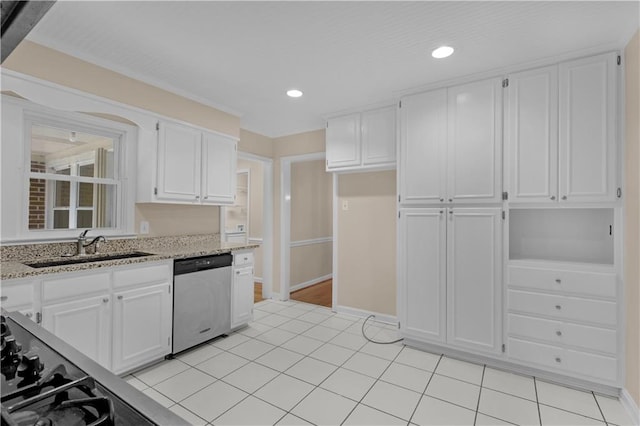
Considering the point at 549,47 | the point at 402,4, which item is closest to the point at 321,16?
the point at 402,4

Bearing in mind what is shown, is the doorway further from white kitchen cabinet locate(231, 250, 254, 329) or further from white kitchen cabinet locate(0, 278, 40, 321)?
white kitchen cabinet locate(0, 278, 40, 321)

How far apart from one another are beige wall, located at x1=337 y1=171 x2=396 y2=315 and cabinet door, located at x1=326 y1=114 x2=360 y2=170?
358 mm

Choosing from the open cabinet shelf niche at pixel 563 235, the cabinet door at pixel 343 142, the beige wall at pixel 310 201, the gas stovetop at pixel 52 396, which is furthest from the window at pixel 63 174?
the open cabinet shelf niche at pixel 563 235

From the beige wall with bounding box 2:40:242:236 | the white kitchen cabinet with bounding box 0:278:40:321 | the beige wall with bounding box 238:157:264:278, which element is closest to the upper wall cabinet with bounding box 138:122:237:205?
the beige wall with bounding box 2:40:242:236

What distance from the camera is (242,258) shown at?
3424 mm

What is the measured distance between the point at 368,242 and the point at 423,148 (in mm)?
1408

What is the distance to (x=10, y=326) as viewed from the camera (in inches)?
41.7

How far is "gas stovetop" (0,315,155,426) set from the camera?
2.05 feet

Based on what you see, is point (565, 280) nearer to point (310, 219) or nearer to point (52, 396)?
point (52, 396)

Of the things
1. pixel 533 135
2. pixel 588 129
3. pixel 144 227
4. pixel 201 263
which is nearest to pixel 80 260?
pixel 144 227

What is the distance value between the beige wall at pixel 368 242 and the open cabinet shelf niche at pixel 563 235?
1283 mm

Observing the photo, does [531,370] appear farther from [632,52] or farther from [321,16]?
[321,16]

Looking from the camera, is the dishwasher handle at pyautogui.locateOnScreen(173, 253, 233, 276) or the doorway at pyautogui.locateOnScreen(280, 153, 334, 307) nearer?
the dishwasher handle at pyautogui.locateOnScreen(173, 253, 233, 276)

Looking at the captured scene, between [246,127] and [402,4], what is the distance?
9.53 feet
